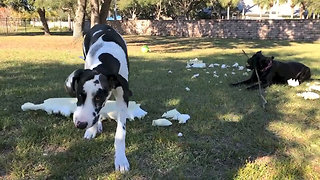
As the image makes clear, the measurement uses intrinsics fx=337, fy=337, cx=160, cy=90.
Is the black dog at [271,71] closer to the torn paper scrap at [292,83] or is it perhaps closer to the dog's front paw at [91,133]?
the torn paper scrap at [292,83]

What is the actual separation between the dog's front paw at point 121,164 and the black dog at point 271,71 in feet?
13.1

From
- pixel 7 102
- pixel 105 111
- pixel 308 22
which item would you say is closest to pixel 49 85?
pixel 7 102

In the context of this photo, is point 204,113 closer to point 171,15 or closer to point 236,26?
point 236,26

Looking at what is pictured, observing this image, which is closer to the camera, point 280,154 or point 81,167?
point 81,167

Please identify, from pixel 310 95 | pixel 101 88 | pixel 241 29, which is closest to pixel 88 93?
pixel 101 88

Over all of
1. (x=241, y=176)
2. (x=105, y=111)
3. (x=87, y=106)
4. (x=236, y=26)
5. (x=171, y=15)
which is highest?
(x=171, y=15)

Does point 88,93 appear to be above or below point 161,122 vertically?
above

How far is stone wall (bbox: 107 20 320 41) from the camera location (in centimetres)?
2577

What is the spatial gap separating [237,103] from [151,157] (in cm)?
251

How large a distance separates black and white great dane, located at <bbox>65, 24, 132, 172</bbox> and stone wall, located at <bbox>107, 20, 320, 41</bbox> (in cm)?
2478

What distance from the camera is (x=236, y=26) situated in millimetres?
28500

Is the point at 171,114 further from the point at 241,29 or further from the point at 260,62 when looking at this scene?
the point at 241,29

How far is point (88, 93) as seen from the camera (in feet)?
9.09

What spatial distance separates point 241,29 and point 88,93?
27.1 meters
